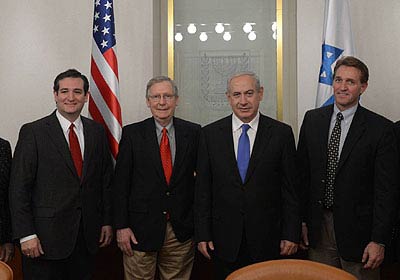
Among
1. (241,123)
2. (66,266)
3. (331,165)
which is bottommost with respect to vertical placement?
(66,266)

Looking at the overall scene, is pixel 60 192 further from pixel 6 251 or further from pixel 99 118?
pixel 99 118

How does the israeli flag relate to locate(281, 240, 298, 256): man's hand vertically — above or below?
above

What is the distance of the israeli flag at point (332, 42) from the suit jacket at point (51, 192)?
1.74 m

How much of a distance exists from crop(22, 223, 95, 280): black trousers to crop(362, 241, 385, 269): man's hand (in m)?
1.53

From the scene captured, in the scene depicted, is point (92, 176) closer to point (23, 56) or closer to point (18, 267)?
point (18, 267)

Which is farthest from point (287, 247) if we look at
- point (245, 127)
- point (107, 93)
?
point (107, 93)

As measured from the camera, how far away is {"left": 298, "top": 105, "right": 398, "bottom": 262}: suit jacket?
2.60m

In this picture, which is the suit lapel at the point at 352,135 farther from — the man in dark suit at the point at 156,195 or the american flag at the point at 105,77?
the american flag at the point at 105,77

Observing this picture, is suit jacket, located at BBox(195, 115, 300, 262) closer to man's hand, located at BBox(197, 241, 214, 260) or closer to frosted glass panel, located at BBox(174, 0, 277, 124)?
man's hand, located at BBox(197, 241, 214, 260)

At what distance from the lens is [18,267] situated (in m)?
3.65

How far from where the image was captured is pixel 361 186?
2662 mm

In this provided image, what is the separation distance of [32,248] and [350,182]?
1.73 m

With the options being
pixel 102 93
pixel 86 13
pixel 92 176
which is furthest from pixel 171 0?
pixel 92 176

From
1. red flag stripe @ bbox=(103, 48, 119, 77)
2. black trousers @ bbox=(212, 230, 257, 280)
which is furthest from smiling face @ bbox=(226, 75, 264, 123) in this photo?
red flag stripe @ bbox=(103, 48, 119, 77)
